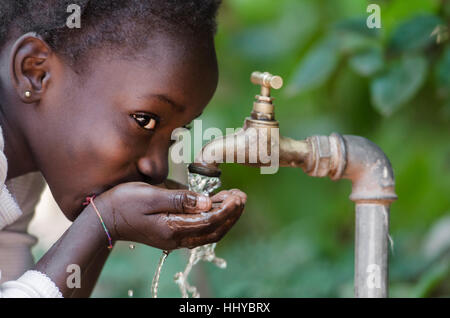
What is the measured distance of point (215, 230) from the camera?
0.98 metres

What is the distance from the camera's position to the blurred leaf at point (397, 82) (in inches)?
52.8

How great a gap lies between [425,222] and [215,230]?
43.2 inches

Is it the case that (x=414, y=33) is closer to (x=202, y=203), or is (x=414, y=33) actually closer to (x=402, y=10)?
(x=402, y=10)

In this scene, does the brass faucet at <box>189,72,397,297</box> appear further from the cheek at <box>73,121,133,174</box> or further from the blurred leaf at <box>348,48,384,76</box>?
the blurred leaf at <box>348,48,384,76</box>

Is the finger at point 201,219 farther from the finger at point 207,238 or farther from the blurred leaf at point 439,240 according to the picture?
the blurred leaf at point 439,240

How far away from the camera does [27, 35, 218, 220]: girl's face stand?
103 cm

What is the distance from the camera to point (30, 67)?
108 centimetres

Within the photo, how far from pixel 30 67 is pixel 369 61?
70 cm

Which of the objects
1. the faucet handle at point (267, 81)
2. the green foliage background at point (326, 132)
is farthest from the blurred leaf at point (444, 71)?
the faucet handle at point (267, 81)

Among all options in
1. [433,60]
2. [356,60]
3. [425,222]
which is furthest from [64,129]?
[425,222]

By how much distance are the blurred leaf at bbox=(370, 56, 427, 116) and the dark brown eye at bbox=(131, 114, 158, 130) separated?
20.5 inches

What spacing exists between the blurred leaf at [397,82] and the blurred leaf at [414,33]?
25 mm

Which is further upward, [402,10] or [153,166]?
[402,10]
